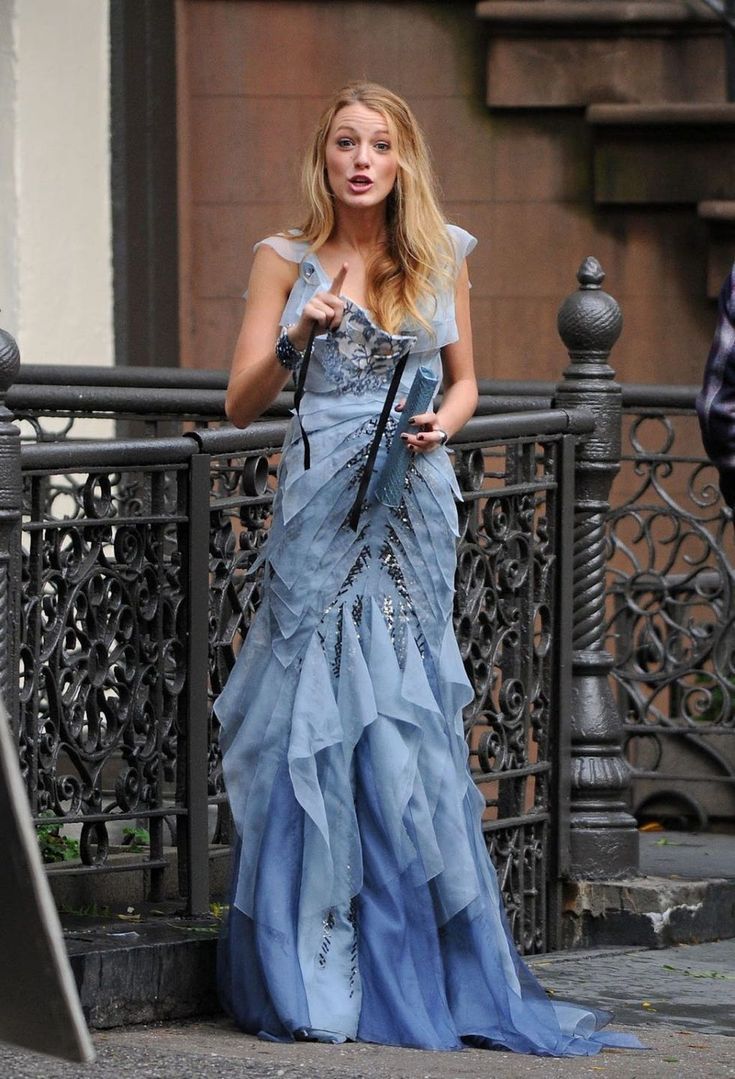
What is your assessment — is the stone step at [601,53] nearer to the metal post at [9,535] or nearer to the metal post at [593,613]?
the metal post at [593,613]

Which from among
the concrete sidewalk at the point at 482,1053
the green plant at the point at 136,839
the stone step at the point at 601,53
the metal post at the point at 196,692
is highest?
the stone step at the point at 601,53

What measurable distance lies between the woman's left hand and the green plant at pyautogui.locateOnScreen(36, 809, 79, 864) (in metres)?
1.41

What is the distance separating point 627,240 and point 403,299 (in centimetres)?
529

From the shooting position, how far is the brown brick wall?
959 centimetres

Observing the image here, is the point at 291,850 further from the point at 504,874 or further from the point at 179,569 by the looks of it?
the point at 504,874

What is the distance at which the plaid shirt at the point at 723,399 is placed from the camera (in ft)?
13.8

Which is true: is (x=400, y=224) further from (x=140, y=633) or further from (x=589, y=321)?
(x=589, y=321)

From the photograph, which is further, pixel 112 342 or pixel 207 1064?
pixel 112 342

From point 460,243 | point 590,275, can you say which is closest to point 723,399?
point 460,243

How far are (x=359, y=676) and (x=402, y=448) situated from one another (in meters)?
0.48

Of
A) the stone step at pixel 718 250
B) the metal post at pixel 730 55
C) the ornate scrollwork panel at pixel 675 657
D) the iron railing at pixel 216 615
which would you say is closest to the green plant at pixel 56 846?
the iron railing at pixel 216 615

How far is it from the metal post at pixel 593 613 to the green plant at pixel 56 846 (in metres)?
1.60

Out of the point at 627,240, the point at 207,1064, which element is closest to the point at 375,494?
the point at 207,1064

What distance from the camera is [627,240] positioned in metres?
9.59
